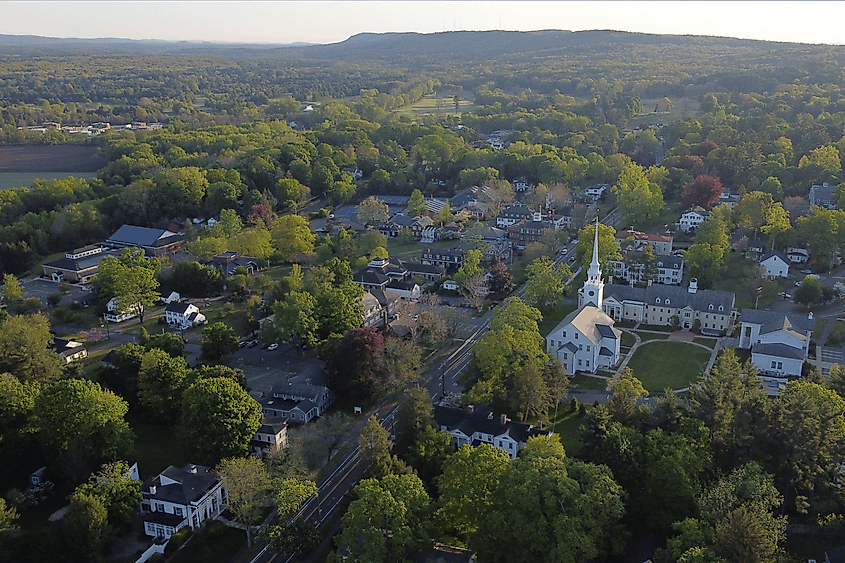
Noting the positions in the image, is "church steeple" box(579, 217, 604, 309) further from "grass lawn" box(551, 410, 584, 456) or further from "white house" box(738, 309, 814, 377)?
"grass lawn" box(551, 410, 584, 456)

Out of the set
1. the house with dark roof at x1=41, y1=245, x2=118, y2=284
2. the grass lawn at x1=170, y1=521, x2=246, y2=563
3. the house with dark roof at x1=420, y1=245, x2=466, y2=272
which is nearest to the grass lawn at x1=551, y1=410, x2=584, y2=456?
the grass lawn at x1=170, y1=521, x2=246, y2=563

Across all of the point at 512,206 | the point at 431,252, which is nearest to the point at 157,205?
the point at 431,252

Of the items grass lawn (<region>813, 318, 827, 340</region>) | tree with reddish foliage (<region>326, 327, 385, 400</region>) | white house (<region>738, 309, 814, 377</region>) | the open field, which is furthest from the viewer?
the open field

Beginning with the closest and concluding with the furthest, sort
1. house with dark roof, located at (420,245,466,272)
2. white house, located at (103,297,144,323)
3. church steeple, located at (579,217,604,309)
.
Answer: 1. church steeple, located at (579,217,604,309)
2. white house, located at (103,297,144,323)
3. house with dark roof, located at (420,245,466,272)

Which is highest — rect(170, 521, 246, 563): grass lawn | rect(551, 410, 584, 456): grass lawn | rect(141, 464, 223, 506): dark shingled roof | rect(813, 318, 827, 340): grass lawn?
rect(141, 464, 223, 506): dark shingled roof

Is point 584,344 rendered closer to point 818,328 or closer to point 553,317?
point 553,317

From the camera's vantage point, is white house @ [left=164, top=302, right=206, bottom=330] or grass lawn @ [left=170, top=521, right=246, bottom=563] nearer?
grass lawn @ [left=170, top=521, right=246, bottom=563]
